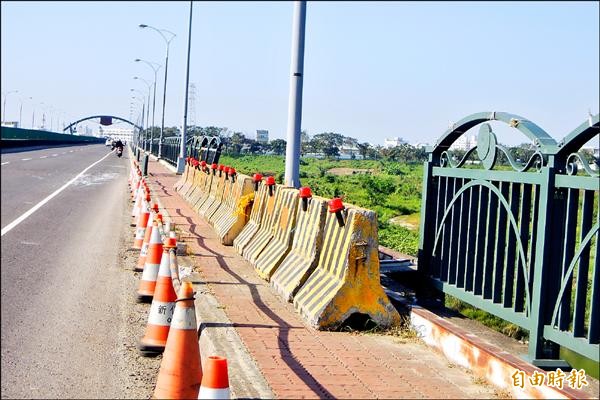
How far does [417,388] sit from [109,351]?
8.97 feet

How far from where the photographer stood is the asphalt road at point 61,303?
18.3ft

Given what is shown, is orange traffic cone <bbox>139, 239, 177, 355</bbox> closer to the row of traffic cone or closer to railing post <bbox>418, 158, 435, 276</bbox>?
the row of traffic cone

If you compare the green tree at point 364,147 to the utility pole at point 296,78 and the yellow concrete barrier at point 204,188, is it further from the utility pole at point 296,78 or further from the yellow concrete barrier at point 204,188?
the utility pole at point 296,78

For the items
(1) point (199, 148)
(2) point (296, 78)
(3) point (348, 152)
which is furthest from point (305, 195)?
(3) point (348, 152)

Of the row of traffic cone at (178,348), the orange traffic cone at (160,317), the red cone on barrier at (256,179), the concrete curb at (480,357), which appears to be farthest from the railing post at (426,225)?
the red cone on barrier at (256,179)

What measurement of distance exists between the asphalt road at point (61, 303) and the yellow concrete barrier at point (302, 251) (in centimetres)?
172

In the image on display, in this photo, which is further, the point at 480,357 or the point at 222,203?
the point at 222,203

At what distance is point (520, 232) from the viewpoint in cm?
628

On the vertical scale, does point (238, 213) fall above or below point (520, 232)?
below

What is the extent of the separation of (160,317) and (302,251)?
2233 mm

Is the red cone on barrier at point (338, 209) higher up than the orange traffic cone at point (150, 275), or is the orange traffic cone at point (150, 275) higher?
the red cone on barrier at point (338, 209)

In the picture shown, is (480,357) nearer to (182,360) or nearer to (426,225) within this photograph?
(182,360)

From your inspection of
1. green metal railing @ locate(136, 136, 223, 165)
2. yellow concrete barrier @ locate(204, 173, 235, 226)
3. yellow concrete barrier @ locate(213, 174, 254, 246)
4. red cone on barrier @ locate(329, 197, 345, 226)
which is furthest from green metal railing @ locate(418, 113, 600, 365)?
green metal railing @ locate(136, 136, 223, 165)

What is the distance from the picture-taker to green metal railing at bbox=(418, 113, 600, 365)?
217 inches
